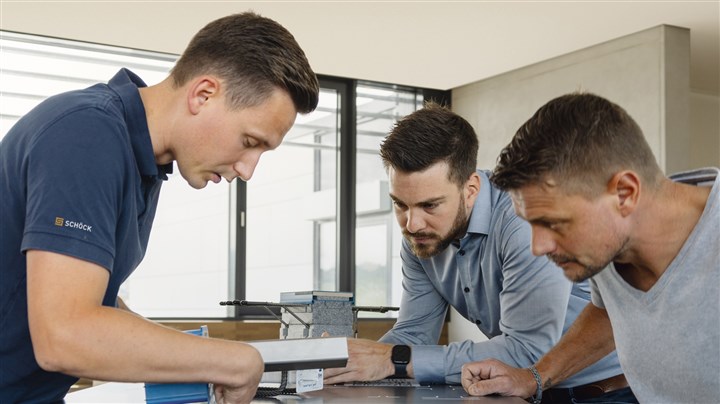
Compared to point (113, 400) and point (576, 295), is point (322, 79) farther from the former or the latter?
point (113, 400)

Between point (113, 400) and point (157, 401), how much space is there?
47 cm

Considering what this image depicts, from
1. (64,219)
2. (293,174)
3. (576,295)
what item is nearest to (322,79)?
(293,174)

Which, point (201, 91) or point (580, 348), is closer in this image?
point (201, 91)

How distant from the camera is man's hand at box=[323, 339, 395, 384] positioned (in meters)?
2.17

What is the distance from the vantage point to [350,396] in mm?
1893

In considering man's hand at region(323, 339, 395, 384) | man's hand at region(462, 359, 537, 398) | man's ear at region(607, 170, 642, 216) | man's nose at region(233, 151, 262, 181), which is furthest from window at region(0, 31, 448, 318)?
man's ear at region(607, 170, 642, 216)

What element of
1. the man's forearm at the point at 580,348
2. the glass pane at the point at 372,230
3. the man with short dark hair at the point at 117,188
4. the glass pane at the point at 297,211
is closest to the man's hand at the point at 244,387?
the man with short dark hair at the point at 117,188

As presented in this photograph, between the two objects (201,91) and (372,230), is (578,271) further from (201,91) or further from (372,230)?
(372,230)

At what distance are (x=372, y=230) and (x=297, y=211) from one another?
2.54 feet

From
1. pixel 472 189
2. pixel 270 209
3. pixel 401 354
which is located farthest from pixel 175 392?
pixel 270 209

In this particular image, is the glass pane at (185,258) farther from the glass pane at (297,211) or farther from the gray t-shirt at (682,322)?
the gray t-shirt at (682,322)

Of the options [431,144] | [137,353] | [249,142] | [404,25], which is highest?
[404,25]

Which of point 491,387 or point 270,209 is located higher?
point 270,209

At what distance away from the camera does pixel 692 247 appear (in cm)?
148
